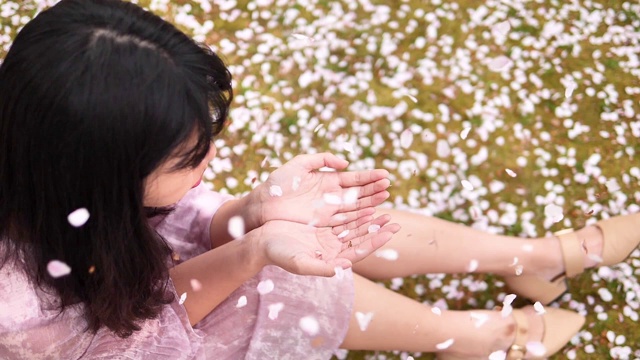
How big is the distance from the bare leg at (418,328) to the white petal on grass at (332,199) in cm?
31

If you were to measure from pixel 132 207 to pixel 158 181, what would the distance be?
86mm

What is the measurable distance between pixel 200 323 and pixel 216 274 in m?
0.27

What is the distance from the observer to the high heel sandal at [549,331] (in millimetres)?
2582

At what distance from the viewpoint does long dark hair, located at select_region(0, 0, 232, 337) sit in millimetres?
1383

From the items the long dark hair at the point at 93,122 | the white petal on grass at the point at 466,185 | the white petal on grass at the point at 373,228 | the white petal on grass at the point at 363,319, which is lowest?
the white petal on grass at the point at 466,185

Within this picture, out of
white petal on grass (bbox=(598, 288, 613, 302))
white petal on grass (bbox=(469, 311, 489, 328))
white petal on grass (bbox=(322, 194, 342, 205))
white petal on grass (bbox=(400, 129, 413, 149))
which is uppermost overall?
white petal on grass (bbox=(322, 194, 342, 205))

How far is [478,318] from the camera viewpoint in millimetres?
2539

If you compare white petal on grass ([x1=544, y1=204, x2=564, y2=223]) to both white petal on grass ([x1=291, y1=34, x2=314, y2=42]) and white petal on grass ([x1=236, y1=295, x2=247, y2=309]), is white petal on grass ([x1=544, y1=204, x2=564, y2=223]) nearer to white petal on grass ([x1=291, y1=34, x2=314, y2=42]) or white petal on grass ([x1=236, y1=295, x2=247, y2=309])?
white petal on grass ([x1=291, y1=34, x2=314, y2=42])

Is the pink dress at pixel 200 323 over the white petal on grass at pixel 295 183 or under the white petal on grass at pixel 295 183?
under

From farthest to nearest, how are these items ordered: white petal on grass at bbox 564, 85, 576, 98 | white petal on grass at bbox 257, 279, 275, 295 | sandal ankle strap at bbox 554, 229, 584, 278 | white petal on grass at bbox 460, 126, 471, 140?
white petal on grass at bbox 564, 85, 576, 98 < white petal on grass at bbox 460, 126, 471, 140 < sandal ankle strap at bbox 554, 229, 584, 278 < white petal on grass at bbox 257, 279, 275, 295

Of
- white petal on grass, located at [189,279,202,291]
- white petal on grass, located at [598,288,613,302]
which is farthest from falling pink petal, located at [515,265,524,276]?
white petal on grass, located at [189,279,202,291]

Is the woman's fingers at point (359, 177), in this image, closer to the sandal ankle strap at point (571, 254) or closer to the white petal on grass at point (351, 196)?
the white petal on grass at point (351, 196)

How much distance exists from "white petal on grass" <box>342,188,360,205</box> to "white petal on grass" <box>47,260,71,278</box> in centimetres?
87

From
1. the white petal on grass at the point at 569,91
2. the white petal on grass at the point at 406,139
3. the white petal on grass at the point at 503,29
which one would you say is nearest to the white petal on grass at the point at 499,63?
the white petal on grass at the point at 503,29
